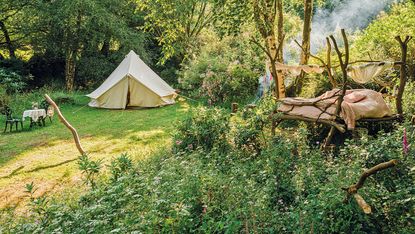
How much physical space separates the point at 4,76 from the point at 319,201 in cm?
1601

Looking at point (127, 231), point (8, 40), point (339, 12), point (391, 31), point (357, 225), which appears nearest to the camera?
point (357, 225)

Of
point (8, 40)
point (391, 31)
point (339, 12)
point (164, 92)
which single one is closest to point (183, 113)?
point (164, 92)

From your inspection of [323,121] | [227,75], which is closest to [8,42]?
[227,75]

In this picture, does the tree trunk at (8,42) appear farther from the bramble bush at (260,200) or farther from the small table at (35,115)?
the bramble bush at (260,200)

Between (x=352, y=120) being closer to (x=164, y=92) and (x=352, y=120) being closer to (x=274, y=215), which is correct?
(x=274, y=215)

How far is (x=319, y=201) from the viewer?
325 cm

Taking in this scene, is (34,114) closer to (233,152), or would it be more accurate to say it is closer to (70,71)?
(233,152)

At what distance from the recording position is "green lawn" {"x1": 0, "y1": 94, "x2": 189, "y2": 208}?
6.71 metres

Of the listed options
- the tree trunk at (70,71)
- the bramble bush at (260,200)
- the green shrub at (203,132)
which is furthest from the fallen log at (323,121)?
the tree trunk at (70,71)

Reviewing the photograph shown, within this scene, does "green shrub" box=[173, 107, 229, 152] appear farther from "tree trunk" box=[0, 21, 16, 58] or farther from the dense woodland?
"tree trunk" box=[0, 21, 16, 58]

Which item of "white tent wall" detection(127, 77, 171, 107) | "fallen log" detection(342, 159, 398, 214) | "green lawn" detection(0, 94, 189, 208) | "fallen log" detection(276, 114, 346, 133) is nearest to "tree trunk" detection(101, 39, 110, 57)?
"white tent wall" detection(127, 77, 171, 107)

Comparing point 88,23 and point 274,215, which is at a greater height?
point 88,23

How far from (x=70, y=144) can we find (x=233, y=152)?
4.90 metres

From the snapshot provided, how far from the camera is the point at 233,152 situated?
5.96 metres
